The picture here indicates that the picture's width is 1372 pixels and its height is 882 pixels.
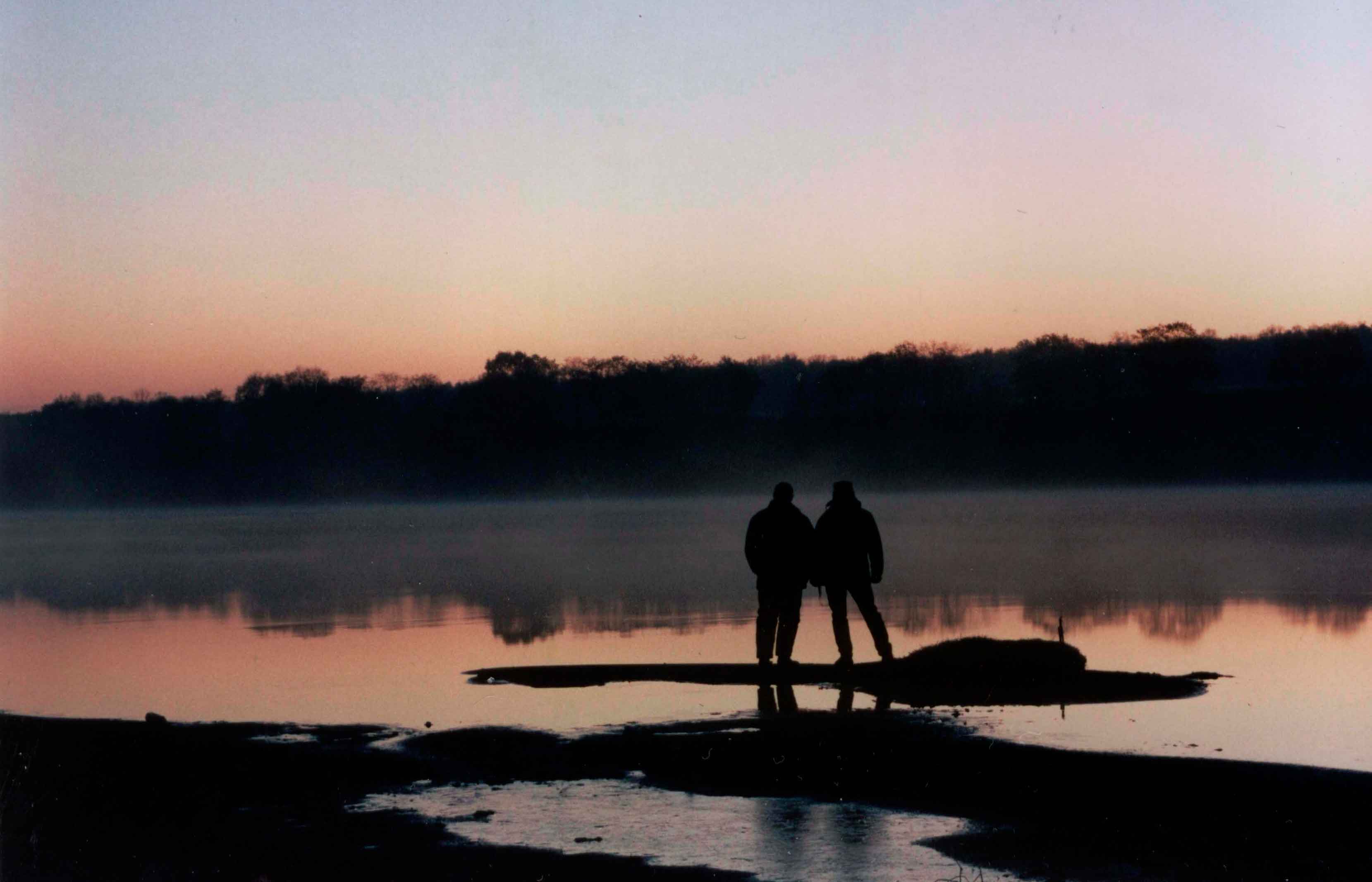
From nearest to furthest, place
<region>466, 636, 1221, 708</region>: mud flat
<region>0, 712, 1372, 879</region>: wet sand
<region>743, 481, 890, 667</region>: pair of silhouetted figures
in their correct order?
<region>0, 712, 1372, 879</region>: wet sand
<region>466, 636, 1221, 708</region>: mud flat
<region>743, 481, 890, 667</region>: pair of silhouetted figures

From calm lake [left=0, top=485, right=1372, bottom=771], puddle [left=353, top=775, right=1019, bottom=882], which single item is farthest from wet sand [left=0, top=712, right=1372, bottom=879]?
calm lake [left=0, top=485, right=1372, bottom=771]

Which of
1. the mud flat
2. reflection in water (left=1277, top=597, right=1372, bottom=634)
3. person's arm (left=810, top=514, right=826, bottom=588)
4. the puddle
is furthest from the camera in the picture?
reflection in water (left=1277, top=597, right=1372, bottom=634)

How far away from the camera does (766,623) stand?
1806 centimetres

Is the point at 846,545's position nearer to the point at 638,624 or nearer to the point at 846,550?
the point at 846,550

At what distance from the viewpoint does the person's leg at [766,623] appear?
58.9 ft

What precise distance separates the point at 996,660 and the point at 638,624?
9.74m

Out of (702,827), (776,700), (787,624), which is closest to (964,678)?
(776,700)

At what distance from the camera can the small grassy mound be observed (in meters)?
16.3

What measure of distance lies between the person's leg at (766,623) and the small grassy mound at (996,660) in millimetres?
1696

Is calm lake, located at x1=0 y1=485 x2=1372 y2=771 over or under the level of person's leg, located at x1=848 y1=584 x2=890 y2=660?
under

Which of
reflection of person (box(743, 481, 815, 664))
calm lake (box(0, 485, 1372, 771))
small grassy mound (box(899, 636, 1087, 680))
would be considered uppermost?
reflection of person (box(743, 481, 815, 664))

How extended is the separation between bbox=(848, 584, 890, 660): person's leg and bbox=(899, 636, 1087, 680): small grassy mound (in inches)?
35.2

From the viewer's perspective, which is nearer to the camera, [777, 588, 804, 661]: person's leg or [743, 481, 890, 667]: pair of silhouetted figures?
[743, 481, 890, 667]: pair of silhouetted figures

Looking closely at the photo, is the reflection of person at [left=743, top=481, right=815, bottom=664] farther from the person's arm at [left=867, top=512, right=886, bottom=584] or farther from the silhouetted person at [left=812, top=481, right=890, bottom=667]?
the person's arm at [left=867, top=512, right=886, bottom=584]
